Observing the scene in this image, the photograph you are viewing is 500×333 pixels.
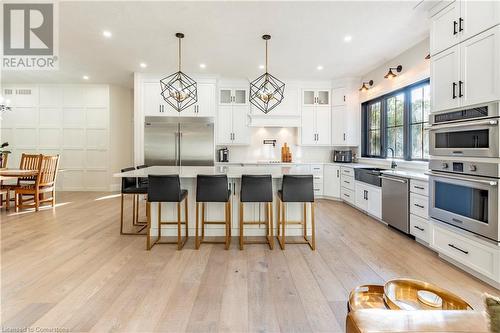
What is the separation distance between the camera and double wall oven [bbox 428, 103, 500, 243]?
2148 mm

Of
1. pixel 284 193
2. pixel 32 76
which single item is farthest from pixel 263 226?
pixel 32 76

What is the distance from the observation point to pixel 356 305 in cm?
107

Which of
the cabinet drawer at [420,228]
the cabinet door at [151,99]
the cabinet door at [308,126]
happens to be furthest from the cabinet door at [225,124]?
the cabinet drawer at [420,228]

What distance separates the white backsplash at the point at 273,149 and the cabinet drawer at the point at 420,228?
129 inches

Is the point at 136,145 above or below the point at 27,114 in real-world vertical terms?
below

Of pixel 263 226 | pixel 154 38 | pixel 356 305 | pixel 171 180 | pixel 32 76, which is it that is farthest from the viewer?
pixel 32 76

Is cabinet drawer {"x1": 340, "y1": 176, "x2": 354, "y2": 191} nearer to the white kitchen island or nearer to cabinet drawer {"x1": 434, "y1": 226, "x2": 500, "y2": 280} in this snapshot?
the white kitchen island

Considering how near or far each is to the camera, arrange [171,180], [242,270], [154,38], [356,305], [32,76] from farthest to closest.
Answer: [32,76], [154,38], [171,180], [242,270], [356,305]

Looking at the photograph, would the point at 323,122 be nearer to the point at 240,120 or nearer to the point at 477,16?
the point at 240,120

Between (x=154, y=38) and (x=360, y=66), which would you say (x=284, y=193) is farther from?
(x=360, y=66)

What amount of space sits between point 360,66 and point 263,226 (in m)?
3.87

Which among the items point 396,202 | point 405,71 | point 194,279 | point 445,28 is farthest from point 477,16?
point 194,279

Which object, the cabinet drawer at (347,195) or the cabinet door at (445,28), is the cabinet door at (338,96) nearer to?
the cabinet drawer at (347,195)

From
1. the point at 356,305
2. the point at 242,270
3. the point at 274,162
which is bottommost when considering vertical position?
the point at 242,270
